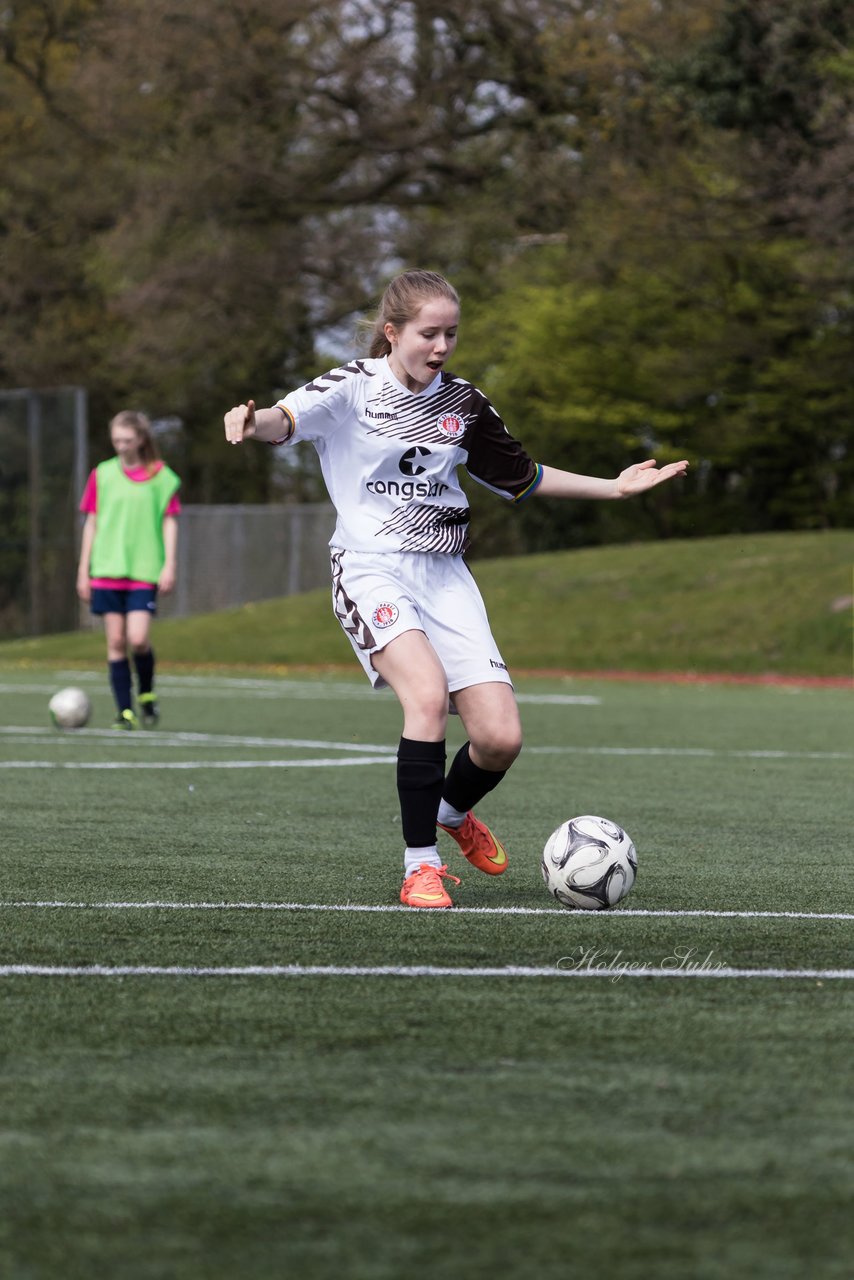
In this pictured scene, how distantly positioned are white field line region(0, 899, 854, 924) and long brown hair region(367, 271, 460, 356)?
1854 mm

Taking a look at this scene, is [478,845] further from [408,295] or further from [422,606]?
[408,295]

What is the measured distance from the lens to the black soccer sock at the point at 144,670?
1335cm

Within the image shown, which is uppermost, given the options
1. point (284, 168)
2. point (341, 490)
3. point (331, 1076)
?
point (284, 168)

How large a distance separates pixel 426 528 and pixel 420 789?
2.74 feet

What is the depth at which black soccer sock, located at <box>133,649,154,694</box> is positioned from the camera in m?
13.4

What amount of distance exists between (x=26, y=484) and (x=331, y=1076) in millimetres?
29388

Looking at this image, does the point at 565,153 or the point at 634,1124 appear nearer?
the point at 634,1124

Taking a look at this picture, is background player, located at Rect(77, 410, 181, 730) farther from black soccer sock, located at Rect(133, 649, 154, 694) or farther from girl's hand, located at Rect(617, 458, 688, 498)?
girl's hand, located at Rect(617, 458, 688, 498)

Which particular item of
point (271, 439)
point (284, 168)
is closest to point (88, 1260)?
point (271, 439)

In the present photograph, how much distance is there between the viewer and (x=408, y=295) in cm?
586

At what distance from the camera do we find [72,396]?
3203 centimetres

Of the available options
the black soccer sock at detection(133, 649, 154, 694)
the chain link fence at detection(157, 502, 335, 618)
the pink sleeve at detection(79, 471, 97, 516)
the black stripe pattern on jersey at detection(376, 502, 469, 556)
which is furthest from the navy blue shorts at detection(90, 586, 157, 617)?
the chain link fence at detection(157, 502, 335, 618)

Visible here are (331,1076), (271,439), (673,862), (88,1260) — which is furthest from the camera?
(673,862)

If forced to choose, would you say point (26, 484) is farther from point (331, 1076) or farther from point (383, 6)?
point (331, 1076)
